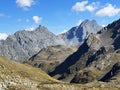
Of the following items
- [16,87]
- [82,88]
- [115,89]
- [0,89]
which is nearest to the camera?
[0,89]

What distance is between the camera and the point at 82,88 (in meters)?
124

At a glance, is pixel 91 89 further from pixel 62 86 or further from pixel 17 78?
pixel 17 78

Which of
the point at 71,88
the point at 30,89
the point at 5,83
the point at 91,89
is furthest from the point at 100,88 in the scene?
the point at 5,83

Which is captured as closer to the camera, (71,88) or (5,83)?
(5,83)

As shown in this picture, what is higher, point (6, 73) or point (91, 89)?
point (6, 73)

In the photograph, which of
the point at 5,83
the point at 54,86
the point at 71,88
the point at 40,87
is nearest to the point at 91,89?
the point at 71,88

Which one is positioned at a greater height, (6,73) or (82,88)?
(6,73)

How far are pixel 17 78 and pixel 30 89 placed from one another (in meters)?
5.50

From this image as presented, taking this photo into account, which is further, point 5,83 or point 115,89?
point 115,89

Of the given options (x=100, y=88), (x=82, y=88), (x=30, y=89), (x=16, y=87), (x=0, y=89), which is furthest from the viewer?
(x=100, y=88)

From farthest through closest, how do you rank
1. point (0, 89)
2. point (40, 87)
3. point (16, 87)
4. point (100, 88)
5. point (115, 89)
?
point (115, 89), point (100, 88), point (40, 87), point (16, 87), point (0, 89)

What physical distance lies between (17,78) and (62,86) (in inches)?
1041

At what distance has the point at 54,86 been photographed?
111312mm

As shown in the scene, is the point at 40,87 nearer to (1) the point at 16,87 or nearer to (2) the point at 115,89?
(1) the point at 16,87
